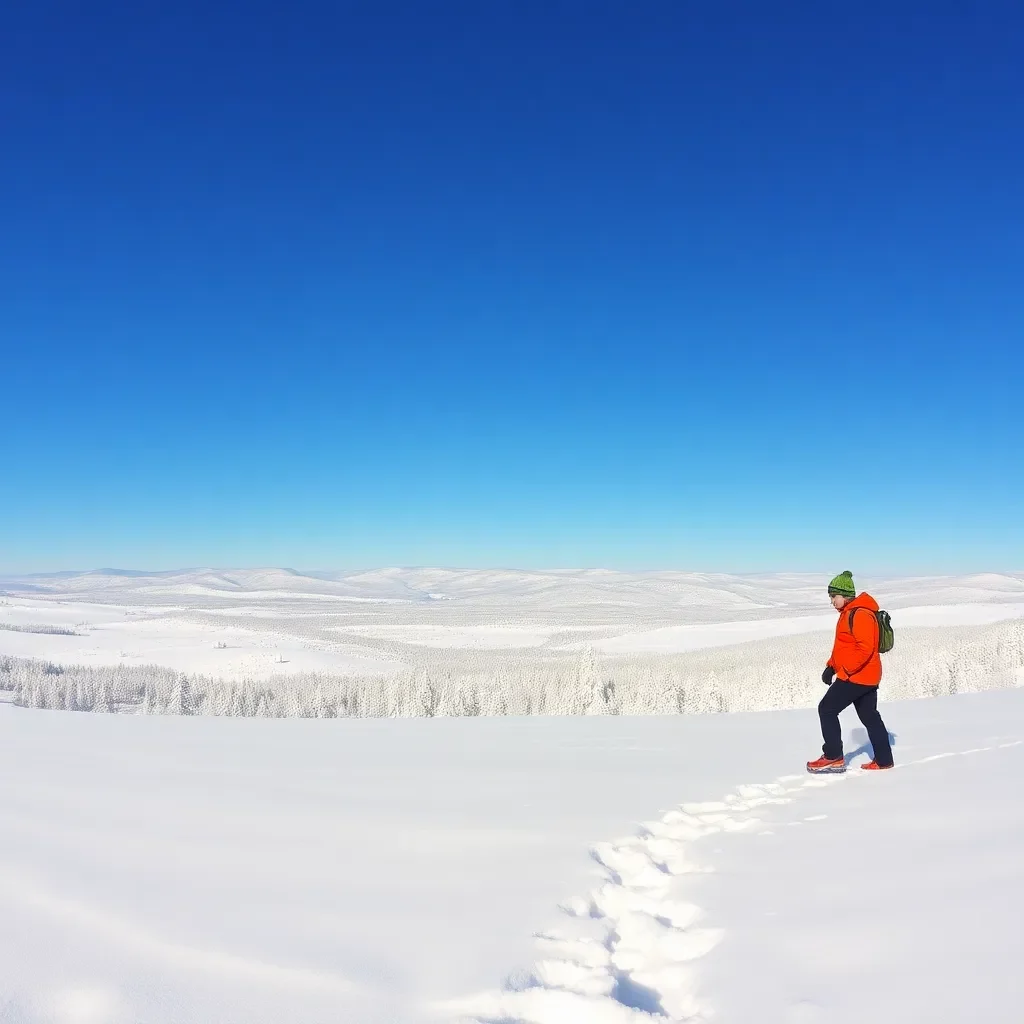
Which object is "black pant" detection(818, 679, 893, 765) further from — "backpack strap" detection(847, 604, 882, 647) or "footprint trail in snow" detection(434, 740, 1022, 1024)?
"footprint trail in snow" detection(434, 740, 1022, 1024)

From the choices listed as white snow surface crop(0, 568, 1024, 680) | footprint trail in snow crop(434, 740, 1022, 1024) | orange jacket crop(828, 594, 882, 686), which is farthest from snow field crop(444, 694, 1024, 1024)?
white snow surface crop(0, 568, 1024, 680)

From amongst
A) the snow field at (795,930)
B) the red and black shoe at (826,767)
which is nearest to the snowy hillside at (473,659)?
the red and black shoe at (826,767)

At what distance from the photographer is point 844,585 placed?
6777mm

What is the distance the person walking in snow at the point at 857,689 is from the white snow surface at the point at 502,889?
28 cm

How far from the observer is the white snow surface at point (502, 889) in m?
2.49

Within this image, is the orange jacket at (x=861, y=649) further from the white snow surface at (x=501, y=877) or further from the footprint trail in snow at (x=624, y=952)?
the footprint trail in snow at (x=624, y=952)

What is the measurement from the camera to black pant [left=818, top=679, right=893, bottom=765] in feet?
20.7

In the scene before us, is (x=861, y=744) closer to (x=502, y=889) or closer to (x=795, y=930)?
(x=795, y=930)

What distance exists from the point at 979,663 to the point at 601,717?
41269mm

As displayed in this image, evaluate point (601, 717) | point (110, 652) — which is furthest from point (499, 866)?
point (110, 652)

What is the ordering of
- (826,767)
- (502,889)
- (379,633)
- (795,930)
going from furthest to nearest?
(379,633) < (826,767) < (502,889) < (795,930)

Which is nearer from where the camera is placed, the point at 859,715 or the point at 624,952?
the point at 624,952

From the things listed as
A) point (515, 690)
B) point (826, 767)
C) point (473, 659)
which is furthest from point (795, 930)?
point (473, 659)

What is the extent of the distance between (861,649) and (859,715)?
2.07ft
